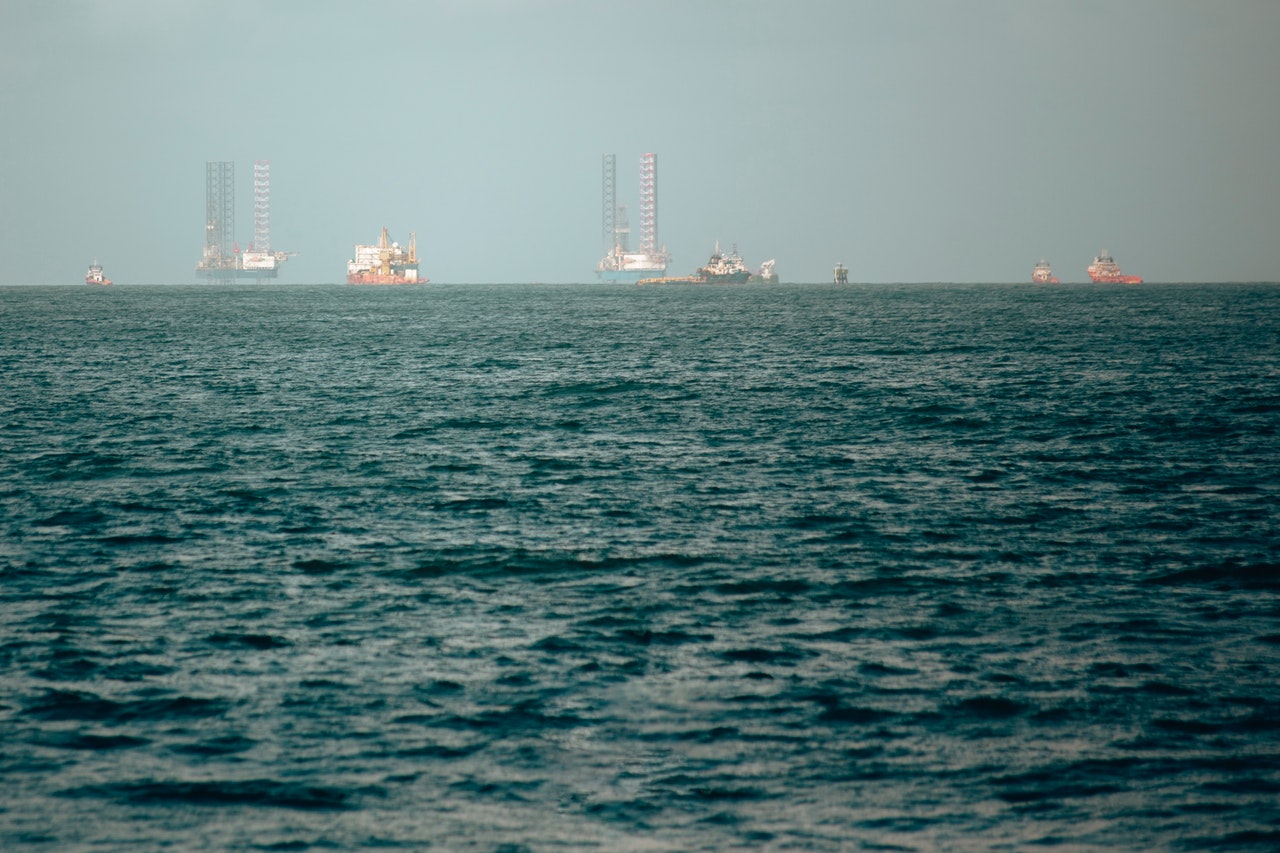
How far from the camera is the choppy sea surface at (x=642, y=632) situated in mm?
10641

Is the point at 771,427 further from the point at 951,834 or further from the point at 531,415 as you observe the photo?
the point at 951,834

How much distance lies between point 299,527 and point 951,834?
14843mm

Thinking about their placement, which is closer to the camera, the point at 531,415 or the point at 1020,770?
the point at 1020,770

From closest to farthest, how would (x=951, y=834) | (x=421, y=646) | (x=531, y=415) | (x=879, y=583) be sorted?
(x=951, y=834), (x=421, y=646), (x=879, y=583), (x=531, y=415)

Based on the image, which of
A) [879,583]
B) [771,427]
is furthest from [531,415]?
[879,583]

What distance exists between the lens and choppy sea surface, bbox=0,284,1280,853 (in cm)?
1064

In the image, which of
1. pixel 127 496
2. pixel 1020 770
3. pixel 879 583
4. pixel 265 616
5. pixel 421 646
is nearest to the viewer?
pixel 1020 770

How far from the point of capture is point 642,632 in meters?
15.6

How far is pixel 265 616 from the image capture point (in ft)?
54.0

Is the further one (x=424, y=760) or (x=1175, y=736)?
(x=1175, y=736)

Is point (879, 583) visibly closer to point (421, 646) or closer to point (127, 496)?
point (421, 646)

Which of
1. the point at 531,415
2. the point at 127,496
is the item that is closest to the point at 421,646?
the point at 127,496

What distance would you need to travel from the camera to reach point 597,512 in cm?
2334

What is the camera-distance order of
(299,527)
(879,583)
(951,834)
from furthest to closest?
(299,527) → (879,583) → (951,834)
